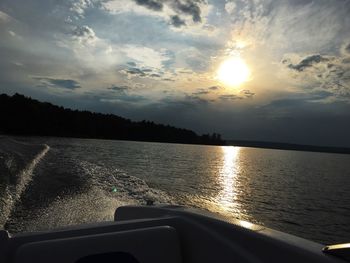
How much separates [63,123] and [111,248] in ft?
375

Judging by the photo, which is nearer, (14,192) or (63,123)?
(14,192)

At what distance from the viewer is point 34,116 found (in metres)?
101

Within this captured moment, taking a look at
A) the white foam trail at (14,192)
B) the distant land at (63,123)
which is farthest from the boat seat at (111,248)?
the distant land at (63,123)

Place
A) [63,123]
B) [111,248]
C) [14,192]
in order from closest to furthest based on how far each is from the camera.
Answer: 1. [111,248]
2. [14,192]
3. [63,123]

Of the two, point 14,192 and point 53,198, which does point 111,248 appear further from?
point 14,192

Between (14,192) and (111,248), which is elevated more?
(111,248)

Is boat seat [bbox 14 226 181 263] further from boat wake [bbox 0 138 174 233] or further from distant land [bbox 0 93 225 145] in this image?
distant land [bbox 0 93 225 145]

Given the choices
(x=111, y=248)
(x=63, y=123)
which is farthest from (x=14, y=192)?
(x=63, y=123)

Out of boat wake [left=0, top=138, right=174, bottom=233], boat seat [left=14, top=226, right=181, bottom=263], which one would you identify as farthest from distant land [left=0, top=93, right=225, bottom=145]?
boat seat [left=14, top=226, right=181, bottom=263]

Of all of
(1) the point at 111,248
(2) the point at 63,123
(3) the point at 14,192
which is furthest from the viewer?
(2) the point at 63,123

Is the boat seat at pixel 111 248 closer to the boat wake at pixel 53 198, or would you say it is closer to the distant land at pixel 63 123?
the boat wake at pixel 53 198

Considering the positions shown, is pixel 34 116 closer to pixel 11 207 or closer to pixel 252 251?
pixel 11 207

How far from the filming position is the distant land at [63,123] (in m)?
96.5

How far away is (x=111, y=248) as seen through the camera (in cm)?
298
